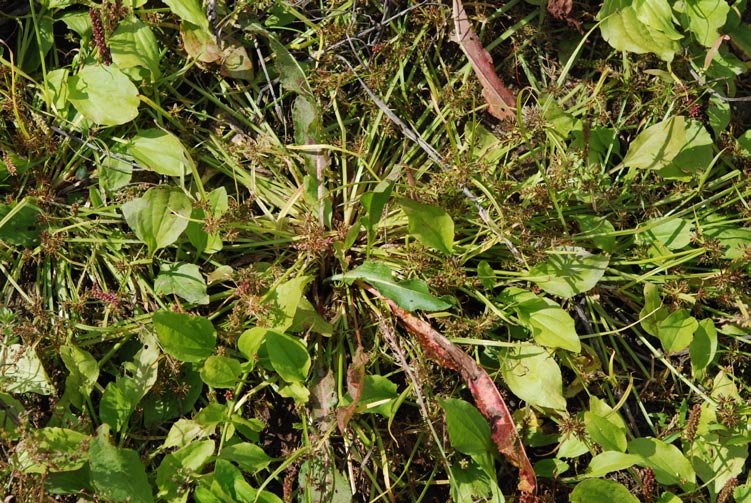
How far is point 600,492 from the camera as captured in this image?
1840 millimetres

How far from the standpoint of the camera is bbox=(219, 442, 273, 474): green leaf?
5.99ft

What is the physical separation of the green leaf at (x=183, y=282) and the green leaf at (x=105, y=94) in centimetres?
37

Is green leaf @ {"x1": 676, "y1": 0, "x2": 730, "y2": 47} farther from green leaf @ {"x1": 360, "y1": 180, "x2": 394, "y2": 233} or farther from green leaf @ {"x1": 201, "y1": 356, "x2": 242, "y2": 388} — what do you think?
green leaf @ {"x1": 201, "y1": 356, "x2": 242, "y2": 388}

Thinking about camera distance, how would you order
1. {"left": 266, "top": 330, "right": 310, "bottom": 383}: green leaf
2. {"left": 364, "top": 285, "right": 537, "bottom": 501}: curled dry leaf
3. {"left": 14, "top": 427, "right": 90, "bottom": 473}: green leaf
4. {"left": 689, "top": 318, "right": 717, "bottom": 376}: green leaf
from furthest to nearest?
1. {"left": 689, "top": 318, "right": 717, "bottom": 376}: green leaf
2. {"left": 364, "top": 285, "right": 537, "bottom": 501}: curled dry leaf
3. {"left": 266, "top": 330, "right": 310, "bottom": 383}: green leaf
4. {"left": 14, "top": 427, "right": 90, "bottom": 473}: green leaf

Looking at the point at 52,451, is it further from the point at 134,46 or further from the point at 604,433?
the point at 604,433

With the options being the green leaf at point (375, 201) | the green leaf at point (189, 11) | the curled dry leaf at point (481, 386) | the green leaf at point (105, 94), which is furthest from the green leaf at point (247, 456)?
the green leaf at point (189, 11)

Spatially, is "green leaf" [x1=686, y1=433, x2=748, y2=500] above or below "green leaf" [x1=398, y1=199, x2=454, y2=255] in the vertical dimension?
below

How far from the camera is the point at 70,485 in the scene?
1.80 metres

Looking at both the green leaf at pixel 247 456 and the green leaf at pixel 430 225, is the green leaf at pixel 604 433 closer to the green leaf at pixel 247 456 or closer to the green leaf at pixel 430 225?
the green leaf at pixel 430 225

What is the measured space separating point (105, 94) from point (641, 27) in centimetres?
136

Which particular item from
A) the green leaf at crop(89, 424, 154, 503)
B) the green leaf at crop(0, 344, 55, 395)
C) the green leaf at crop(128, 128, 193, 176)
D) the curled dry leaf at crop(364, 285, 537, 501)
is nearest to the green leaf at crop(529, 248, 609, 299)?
the curled dry leaf at crop(364, 285, 537, 501)

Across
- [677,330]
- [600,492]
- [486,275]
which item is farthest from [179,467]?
[677,330]

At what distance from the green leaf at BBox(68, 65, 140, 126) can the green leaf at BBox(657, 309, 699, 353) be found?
Answer: 1380mm

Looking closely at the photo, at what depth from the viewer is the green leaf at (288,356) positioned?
1805 mm
